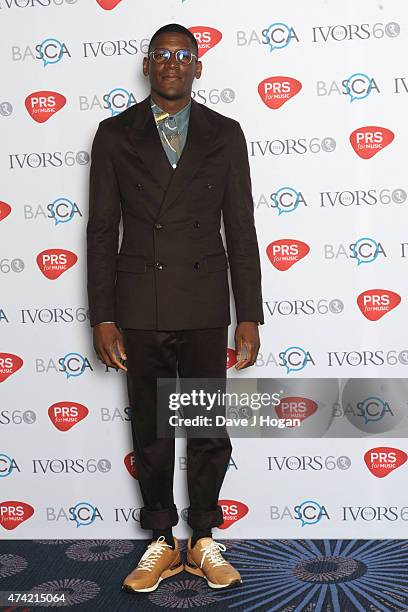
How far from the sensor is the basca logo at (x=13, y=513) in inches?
117

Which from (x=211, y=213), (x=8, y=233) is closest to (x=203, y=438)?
(x=211, y=213)

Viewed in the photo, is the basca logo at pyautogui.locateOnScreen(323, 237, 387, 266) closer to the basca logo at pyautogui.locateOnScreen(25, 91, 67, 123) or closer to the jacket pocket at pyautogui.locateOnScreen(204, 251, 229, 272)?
the jacket pocket at pyautogui.locateOnScreen(204, 251, 229, 272)

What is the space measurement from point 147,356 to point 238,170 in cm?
65

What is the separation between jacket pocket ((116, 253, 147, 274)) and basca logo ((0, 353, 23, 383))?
71 centimetres

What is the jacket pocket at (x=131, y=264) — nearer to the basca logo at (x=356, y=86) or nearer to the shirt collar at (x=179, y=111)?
the shirt collar at (x=179, y=111)

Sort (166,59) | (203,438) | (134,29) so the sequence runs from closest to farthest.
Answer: (166,59) < (203,438) < (134,29)

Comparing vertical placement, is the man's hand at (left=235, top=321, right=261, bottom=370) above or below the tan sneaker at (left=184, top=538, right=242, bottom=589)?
above

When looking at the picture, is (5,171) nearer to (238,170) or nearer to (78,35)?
(78,35)

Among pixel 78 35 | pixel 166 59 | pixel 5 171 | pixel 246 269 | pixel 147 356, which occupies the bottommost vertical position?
pixel 147 356

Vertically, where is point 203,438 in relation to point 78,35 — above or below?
below

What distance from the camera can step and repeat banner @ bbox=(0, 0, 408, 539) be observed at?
105 inches

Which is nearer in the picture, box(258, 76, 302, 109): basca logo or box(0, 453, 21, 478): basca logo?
box(258, 76, 302, 109): basca logo

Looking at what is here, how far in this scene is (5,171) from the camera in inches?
112

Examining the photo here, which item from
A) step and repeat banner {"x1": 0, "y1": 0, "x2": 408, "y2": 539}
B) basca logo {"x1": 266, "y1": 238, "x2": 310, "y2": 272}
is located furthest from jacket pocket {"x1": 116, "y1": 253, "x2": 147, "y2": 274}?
basca logo {"x1": 266, "y1": 238, "x2": 310, "y2": 272}
